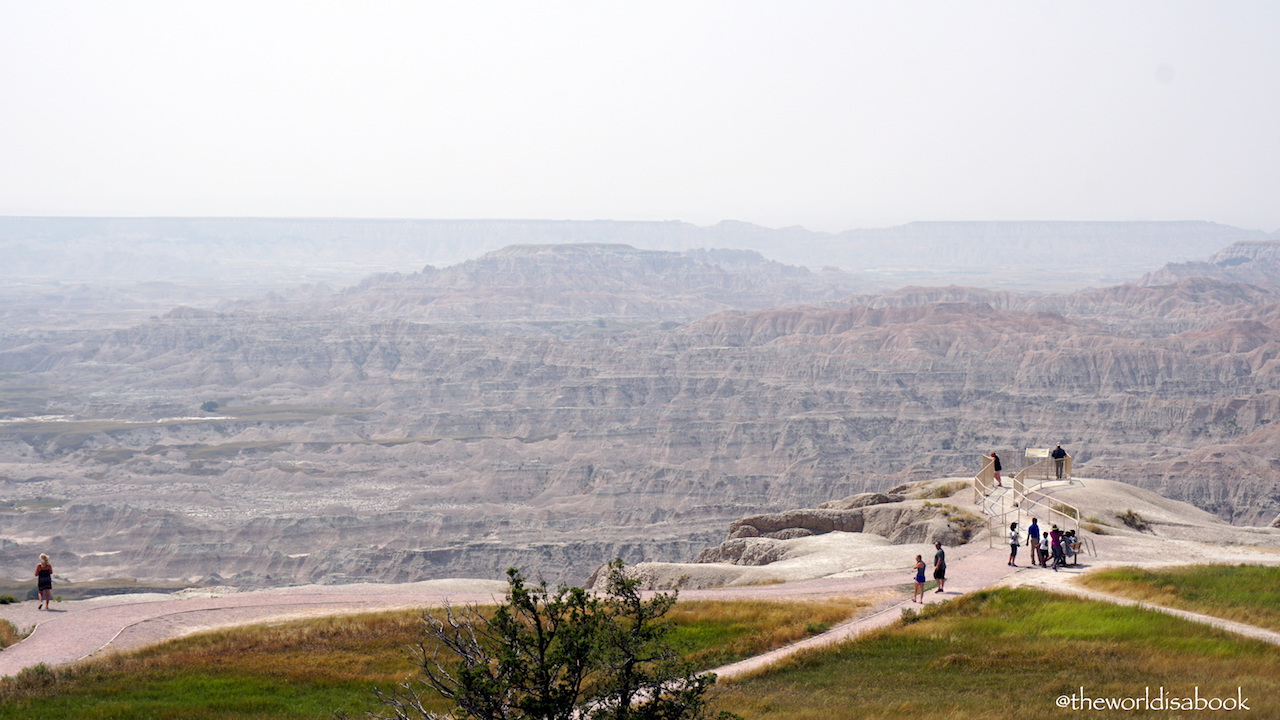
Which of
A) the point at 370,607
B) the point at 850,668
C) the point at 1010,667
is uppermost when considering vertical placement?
the point at 1010,667

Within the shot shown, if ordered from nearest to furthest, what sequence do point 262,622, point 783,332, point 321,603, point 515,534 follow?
point 262,622, point 321,603, point 515,534, point 783,332

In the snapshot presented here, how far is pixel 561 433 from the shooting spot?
466 feet

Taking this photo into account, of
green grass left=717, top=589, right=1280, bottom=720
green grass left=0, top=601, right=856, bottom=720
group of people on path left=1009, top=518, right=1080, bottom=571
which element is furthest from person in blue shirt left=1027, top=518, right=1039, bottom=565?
green grass left=0, top=601, right=856, bottom=720

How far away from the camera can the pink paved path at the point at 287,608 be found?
2447cm

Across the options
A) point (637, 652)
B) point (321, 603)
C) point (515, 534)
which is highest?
point (637, 652)

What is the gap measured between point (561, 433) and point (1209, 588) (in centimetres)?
11884

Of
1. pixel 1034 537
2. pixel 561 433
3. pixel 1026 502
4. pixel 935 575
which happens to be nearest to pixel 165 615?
pixel 935 575

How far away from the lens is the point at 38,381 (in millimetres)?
181750

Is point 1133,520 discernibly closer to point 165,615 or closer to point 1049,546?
point 1049,546

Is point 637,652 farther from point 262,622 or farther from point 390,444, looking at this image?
point 390,444

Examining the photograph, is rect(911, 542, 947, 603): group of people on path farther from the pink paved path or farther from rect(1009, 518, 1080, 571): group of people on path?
rect(1009, 518, 1080, 571): group of people on path

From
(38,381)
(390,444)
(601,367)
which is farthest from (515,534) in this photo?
(38,381)

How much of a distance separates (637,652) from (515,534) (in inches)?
3306

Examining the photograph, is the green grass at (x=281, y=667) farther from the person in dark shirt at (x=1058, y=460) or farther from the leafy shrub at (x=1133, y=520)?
the person in dark shirt at (x=1058, y=460)
